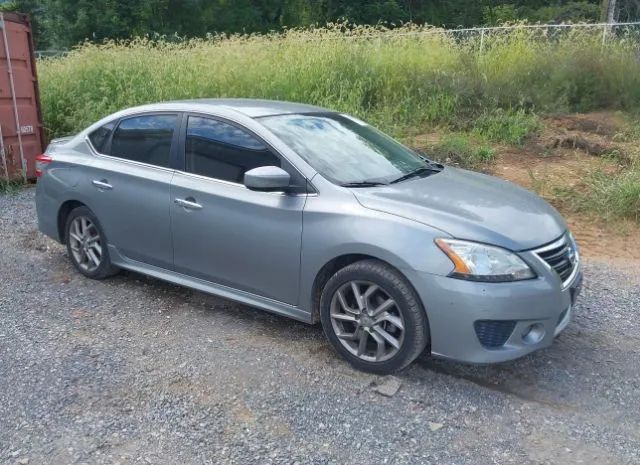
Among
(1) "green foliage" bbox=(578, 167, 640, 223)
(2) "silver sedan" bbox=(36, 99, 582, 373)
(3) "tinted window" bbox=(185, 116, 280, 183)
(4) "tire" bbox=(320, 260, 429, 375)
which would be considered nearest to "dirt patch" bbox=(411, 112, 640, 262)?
(1) "green foliage" bbox=(578, 167, 640, 223)

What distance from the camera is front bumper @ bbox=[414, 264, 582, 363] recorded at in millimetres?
3393

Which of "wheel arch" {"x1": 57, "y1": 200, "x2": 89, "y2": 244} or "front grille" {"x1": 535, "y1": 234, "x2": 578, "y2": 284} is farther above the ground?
"front grille" {"x1": 535, "y1": 234, "x2": 578, "y2": 284}

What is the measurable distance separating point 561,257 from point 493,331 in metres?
0.71

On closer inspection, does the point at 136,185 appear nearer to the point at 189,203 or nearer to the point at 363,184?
the point at 189,203

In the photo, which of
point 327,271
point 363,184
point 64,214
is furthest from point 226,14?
point 327,271

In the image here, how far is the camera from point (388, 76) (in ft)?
36.7

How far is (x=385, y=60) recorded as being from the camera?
11445 millimetres

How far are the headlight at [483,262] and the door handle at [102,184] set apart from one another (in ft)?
9.49

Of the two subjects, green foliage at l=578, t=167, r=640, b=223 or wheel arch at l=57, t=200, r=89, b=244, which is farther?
green foliage at l=578, t=167, r=640, b=223

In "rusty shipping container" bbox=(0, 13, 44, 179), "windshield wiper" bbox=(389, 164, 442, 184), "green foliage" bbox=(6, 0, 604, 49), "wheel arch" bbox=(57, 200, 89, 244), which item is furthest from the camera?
"green foliage" bbox=(6, 0, 604, 49)

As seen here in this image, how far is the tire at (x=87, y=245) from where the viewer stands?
17.4 ft

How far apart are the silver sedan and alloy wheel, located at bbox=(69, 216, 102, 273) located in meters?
0.02

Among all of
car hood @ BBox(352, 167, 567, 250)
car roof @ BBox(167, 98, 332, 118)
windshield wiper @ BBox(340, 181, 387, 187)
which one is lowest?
car hood @ BBox(352, 167, 567, 250)

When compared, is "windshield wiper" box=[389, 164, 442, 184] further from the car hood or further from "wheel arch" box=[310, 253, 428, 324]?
"wheel arch" box=[310, 253, 428, 324]
